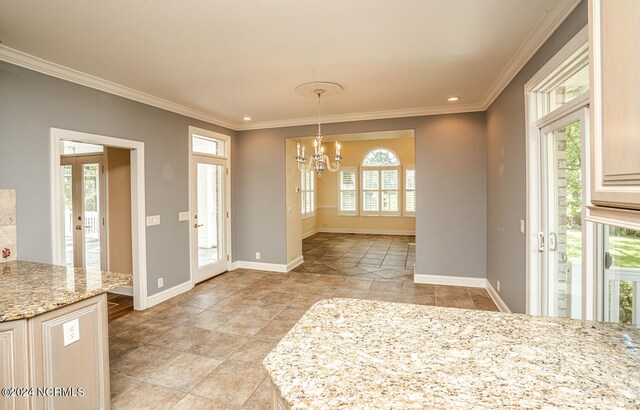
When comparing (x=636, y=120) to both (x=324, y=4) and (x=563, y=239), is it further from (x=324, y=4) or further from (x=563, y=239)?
(x=563, y=239)

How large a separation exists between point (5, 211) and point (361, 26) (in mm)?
3312

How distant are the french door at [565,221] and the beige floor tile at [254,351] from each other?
2.46m

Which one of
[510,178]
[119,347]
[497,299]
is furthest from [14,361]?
[497,299]

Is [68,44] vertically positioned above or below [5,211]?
above

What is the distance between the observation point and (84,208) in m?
4.78

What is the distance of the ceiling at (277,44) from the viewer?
209cm

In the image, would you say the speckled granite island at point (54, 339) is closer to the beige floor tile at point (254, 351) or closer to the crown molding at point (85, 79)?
the beige floor tile at point (254, 351)

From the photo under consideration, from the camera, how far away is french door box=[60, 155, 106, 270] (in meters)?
4.66

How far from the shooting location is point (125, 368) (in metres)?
2.55

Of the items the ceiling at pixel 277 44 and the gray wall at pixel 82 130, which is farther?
the gray wall at pixel 82 130

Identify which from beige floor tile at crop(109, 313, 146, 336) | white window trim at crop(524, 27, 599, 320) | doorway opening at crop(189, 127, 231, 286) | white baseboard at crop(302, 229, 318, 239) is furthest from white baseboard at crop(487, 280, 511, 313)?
white baseboard at crop(302, 229, 318, 239)

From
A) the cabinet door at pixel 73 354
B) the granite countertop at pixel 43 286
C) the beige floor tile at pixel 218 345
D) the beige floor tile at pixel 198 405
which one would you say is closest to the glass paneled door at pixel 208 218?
the beige floor tile at pixel 218 345

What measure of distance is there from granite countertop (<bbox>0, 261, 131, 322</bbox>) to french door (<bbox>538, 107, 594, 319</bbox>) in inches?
120

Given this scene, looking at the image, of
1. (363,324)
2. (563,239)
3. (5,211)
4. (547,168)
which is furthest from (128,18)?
(563,239)
